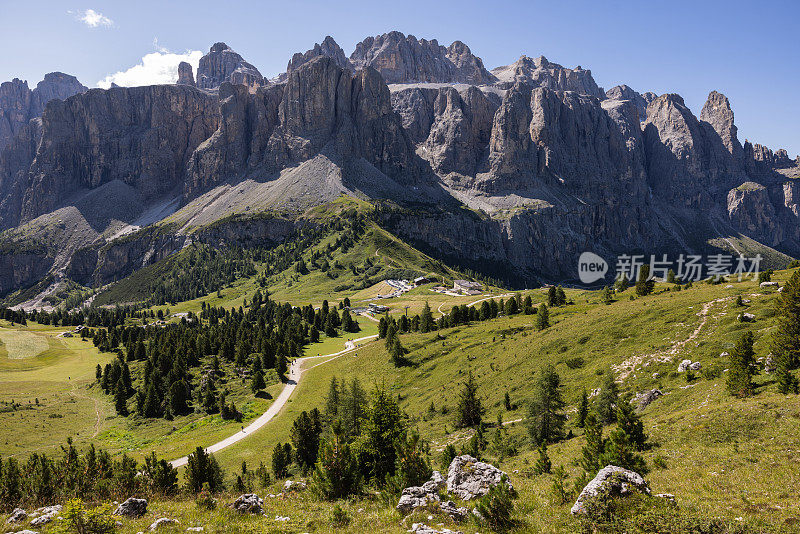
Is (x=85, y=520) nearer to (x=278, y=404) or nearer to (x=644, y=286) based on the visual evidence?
(x=278, y=404)

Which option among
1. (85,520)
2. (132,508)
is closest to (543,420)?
(132,508)

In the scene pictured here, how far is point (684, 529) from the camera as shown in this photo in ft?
46.4

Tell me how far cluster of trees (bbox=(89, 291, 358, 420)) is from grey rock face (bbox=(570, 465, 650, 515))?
75.8 metres

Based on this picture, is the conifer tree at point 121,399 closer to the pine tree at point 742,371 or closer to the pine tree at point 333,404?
the pine tree at point 333,404

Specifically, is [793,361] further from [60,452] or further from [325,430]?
[60,452]

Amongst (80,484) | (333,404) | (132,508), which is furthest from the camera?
(333,404)

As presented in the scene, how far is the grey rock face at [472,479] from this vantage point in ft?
70.7

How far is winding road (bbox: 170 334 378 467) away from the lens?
219 ft

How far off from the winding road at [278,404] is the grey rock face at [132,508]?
123 feet

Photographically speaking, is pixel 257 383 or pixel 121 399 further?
pixel 257 383

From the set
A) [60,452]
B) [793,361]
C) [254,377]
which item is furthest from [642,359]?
[60,452]

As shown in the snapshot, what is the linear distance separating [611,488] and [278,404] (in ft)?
260

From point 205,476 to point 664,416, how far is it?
38659 mm

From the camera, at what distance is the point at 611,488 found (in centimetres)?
1714
